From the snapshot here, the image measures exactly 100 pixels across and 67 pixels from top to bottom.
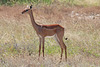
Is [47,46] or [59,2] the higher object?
[47,46]

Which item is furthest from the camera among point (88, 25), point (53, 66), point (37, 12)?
point (37, 12)

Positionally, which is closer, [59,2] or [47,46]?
[47,46]

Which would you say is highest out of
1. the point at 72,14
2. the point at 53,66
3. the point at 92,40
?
the point at 53,66

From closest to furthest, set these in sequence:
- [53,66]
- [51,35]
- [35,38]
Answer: [53,66], [51,35], [35,38]

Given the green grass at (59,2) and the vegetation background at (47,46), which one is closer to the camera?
the vegetation background at (47,46)

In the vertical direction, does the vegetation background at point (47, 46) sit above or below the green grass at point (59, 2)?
above

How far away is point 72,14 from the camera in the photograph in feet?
47.7

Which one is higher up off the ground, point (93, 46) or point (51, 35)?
point (51, 35)

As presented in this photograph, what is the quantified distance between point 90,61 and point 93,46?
138 centimetres

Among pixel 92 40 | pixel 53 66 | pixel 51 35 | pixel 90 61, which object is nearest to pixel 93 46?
pixel 92 40

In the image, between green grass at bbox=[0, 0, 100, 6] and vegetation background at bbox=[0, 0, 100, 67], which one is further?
green grass at bbox=[0, 0, 100, 6]

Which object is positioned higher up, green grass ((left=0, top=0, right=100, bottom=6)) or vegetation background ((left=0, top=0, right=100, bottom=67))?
vegetation background ((left=0, top=0, right=100, bottom=67))

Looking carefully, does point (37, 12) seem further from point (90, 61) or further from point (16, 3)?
point (90, 61)

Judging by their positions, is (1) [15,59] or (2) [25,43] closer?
(1) [15,59]
